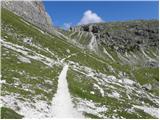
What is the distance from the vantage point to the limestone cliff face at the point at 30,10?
135000 mm

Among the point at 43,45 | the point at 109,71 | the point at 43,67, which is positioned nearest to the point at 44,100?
the point at 43,67

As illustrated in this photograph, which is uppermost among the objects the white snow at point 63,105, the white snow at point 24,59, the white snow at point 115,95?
the white snow at point 24,59

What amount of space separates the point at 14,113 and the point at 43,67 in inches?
1335

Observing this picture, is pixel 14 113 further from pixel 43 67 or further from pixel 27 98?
pixel 43 67

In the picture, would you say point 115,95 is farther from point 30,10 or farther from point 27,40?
point 30,10

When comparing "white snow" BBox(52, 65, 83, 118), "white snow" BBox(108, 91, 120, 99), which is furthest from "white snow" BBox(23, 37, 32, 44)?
"white snow" BBox(52, 65, 83, 118)

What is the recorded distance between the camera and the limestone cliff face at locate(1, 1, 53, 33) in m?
135

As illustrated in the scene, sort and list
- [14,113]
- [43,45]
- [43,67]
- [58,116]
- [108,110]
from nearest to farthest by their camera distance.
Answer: [14,113], [58,116], [108,110], [43,67], [43,45]

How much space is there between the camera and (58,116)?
38.5 m

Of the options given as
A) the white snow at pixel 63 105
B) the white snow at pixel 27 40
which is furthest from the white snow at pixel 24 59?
the white snow at pixel 27 40

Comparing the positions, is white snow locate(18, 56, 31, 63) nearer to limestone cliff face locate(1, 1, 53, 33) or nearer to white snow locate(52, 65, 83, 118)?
white snow locate(52, 65, 83, 118)

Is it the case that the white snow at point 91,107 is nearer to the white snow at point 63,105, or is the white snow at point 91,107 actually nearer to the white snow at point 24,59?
the white snow at point 63,105

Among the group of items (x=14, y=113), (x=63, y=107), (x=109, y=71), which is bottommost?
(x=14, y=113)

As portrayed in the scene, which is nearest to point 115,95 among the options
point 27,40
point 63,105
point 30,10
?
point 63,105
